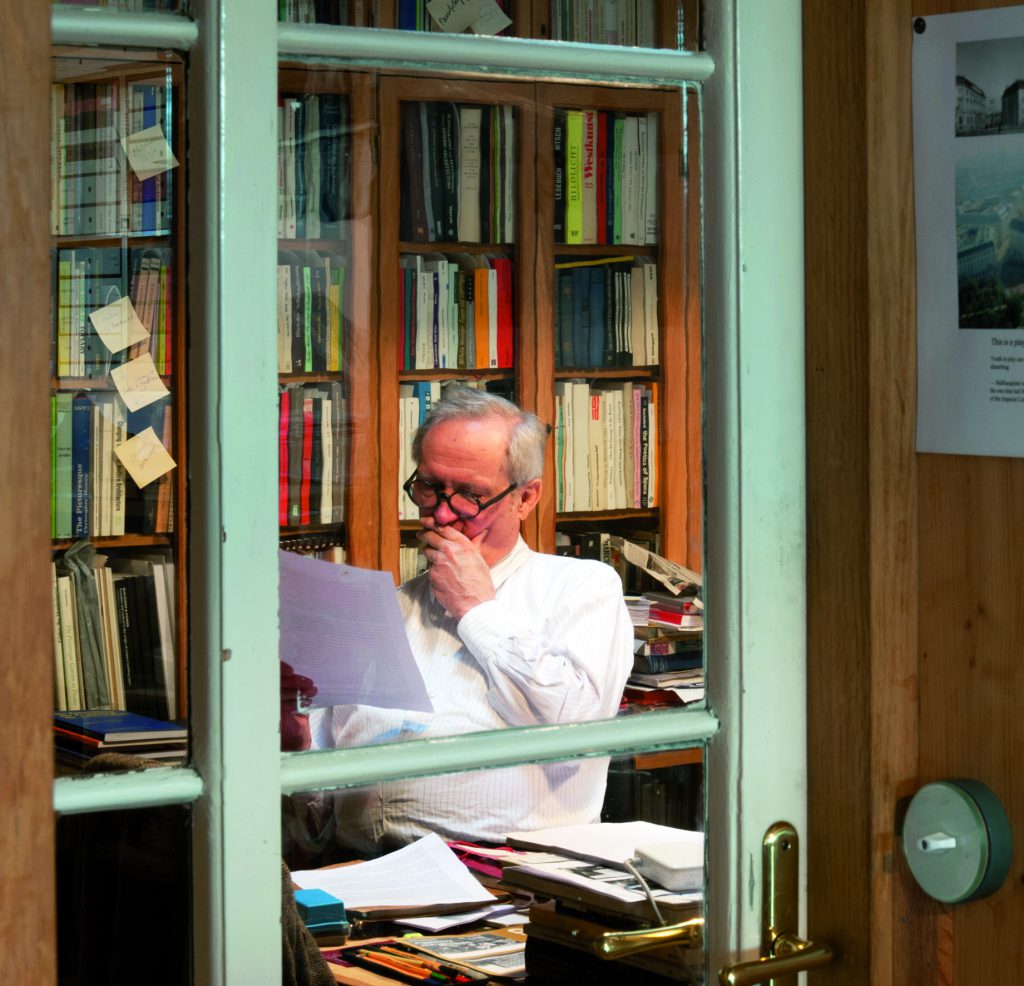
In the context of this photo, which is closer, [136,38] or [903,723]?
[136,38]

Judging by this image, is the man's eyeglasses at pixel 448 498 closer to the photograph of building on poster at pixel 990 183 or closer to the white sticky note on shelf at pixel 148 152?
the white sticky note on shelf at pixel 148 152

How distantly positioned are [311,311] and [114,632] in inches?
11.5

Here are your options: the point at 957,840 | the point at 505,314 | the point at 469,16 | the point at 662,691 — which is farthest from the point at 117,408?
the point at 957,840

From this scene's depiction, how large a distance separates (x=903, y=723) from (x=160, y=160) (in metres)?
0.81

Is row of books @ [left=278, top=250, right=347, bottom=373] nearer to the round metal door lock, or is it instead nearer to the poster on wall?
the poster on wall

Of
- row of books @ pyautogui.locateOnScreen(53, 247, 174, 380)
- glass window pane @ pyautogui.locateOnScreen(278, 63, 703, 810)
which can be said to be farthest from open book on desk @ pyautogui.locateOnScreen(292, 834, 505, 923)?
row of books @ pyautogui.locateOnScreen(53, 247, 174, 380)

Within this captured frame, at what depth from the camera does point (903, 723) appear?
1192 mm

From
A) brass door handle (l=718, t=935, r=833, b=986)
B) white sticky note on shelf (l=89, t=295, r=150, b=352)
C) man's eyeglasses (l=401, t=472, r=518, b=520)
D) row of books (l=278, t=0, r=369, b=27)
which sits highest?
row of books (l=278, t=0, r=369, b=27)

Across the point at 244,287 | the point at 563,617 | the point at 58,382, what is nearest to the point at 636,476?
the point at 563,617

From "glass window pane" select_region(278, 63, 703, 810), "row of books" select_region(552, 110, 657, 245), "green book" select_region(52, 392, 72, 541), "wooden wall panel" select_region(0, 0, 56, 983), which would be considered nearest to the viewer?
"wooden wall panel" select_region(0, 0, 56, 983)

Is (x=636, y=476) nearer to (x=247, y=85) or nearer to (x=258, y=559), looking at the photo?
(x=258, y=559)

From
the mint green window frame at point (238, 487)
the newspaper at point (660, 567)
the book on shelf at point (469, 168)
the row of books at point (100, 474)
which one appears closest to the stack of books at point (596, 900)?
the mint green window frame at point (238, 487)

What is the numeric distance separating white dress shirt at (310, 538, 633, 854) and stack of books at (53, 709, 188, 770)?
112 mm

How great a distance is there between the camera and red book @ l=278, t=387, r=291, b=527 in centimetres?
Answer: 101
